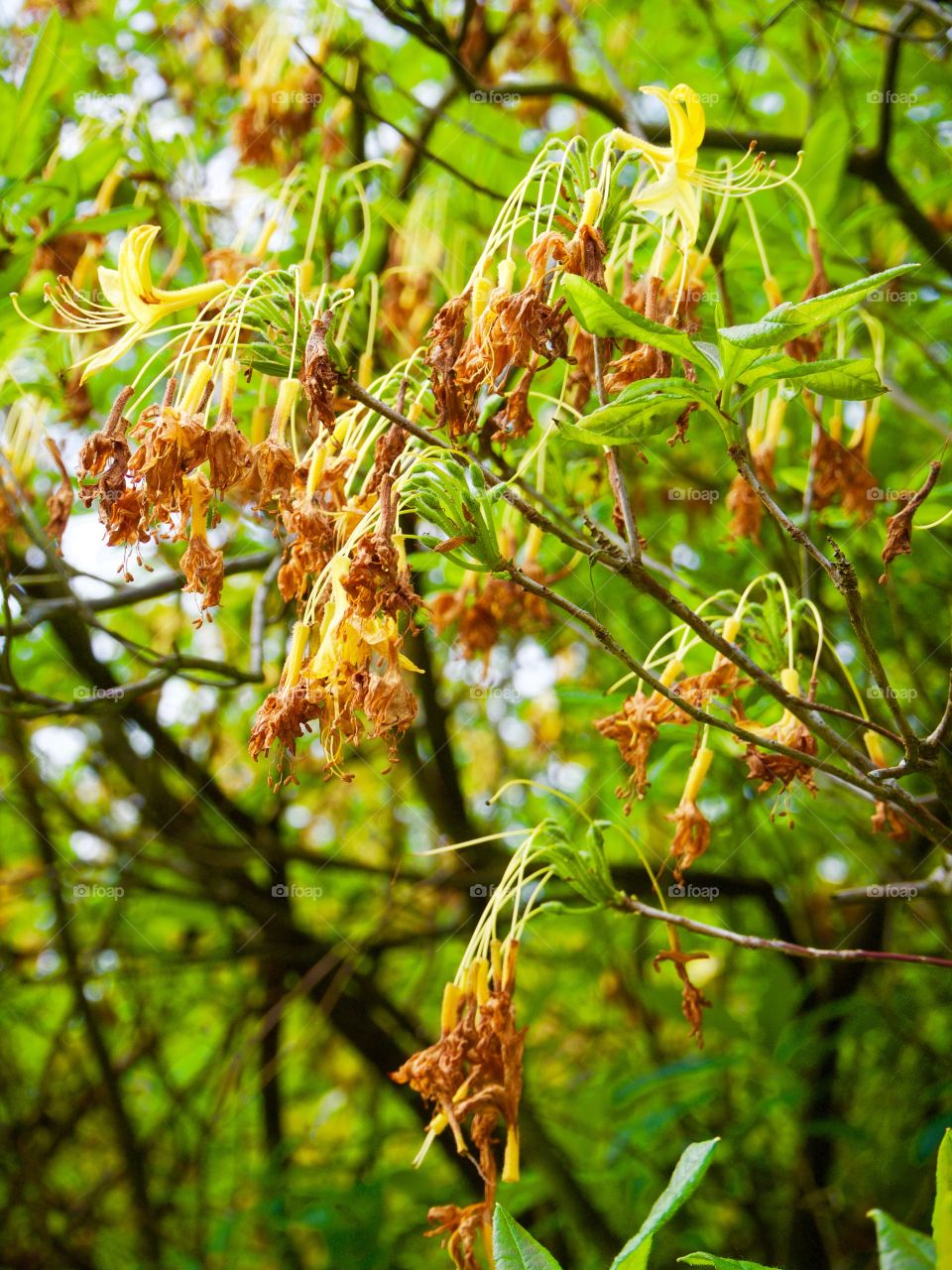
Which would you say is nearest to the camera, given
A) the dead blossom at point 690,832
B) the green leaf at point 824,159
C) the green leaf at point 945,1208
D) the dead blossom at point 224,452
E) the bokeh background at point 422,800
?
the green leaf at point 945,1208

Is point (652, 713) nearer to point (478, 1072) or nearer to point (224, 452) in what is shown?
point (478, 1072)

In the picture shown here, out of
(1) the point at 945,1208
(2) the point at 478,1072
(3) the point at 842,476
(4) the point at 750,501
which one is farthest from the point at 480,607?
(1) the point at 945,1208

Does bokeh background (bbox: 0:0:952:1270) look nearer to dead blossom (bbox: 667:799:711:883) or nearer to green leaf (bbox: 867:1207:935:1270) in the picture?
dead blossom (bbox: 667:799:711:883)

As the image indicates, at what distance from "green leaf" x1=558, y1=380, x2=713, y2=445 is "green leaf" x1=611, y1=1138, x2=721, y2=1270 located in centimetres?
59

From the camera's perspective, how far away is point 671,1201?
99 centimetres

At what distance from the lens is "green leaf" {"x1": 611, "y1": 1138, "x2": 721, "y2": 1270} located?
2.91 feet

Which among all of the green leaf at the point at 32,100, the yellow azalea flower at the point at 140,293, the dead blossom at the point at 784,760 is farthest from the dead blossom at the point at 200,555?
the green leaf at the point at 32,100

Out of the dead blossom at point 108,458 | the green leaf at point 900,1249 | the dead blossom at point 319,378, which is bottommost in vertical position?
the green leaf at point 900,1249

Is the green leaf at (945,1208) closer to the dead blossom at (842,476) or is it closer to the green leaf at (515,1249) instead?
the green leaf at (515,1249)

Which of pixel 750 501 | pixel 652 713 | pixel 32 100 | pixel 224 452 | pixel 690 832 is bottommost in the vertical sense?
pixel 690 832

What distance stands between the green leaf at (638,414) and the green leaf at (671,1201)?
0.59 meters

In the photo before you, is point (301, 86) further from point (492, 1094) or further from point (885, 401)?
point (492, 1094)

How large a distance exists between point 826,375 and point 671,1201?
71cm

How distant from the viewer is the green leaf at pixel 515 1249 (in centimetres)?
90
